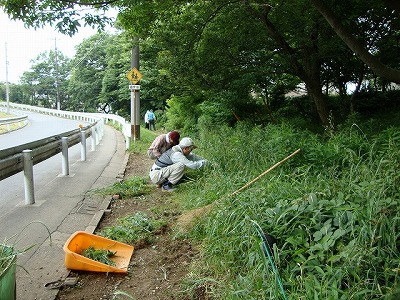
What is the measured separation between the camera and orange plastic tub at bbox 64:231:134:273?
345 centimetres

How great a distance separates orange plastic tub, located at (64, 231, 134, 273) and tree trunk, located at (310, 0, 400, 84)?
4854 millimetres

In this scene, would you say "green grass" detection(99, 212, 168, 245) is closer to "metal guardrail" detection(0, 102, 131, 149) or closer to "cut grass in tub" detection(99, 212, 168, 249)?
"cut grass in tub" detection(99, 212, 168, 249)

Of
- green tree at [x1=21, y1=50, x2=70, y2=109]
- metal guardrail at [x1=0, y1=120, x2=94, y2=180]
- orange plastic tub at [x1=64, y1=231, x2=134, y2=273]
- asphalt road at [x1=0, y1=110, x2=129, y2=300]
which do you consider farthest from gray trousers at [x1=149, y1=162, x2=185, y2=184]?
green tree at [x1=21, y1=50, x2=70, y2=109]

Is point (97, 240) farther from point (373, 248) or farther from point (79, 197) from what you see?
point (373, 248)

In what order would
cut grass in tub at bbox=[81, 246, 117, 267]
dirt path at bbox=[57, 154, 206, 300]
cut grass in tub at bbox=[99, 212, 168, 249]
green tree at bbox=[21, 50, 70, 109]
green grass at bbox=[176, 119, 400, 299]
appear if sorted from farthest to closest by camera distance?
green tree at bbox=[21, 50, 70, 109]
cut grass in tub at bbox=[99, 212, 168, 249]
cut grass in tub at bbox=[81, 246, 117, 267]
dirt path at bbox=[57, 154, 206, 300]
green grass at bbox=[176, 119, 400, 299]

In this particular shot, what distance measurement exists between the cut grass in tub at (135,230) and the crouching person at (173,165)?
166cm

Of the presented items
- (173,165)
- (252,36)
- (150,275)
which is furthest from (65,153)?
(252,36)

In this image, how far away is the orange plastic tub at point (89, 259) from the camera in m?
3.45

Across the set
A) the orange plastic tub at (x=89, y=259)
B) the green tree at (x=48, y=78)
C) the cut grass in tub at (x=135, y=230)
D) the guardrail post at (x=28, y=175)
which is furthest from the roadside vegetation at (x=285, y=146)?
the green tree at (x=48, y=78)

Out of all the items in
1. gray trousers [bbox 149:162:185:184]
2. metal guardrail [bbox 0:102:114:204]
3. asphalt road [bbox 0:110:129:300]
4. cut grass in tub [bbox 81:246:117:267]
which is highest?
metal guardrail [bbox 0:102:114:204]

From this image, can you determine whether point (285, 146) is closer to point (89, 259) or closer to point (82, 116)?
point (89, 259)

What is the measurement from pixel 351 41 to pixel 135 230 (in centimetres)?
476

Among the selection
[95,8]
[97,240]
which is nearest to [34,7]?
[95,8]

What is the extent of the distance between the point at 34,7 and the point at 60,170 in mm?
3651
